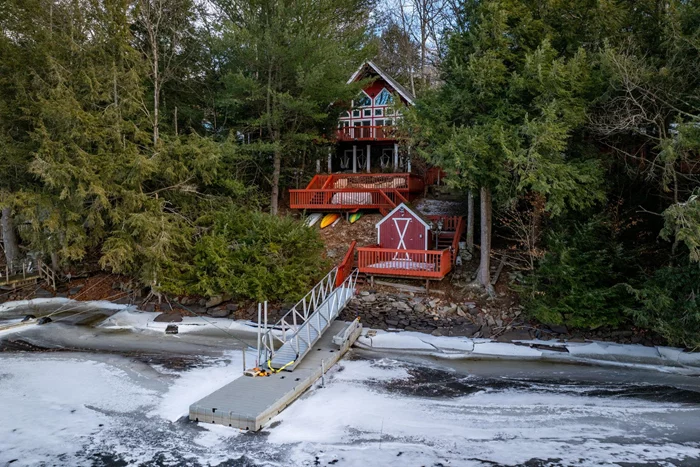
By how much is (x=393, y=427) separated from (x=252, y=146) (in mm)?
13557

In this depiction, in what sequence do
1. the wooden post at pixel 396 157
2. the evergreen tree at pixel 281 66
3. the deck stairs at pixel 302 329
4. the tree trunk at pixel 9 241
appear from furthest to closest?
the wooden post at pixel 396 157 → the tree trunk at pixel 9 241 → the evergreen tree at pixel 281 66 → the deck stairs at pixel 302 329

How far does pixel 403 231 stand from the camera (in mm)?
16359

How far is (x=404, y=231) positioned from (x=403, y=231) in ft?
0.12

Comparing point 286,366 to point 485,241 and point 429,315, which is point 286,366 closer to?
point 429,315

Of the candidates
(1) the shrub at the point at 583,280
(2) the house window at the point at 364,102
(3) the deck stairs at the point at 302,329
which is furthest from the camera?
(2) the house window at the point at 364,102

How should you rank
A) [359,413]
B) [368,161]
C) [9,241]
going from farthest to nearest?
[368,161]
[9,241]
[359,413]

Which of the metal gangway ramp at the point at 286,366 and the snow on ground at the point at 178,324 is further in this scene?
Answer: the snow on ground at the point at 178,324

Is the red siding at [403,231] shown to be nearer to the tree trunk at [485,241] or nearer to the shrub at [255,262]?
the tree trunk at [485,241]

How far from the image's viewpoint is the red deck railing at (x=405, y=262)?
15031 mm

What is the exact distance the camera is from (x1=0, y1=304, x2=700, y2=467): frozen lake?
7.67m

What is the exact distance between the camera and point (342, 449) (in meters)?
7.83

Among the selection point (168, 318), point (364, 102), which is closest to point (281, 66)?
point (364, 102)

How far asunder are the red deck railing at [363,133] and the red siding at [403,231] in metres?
9.80

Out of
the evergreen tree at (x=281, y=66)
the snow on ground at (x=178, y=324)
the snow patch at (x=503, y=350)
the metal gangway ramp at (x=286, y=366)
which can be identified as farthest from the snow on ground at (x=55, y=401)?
the evergreen tree at (x=281, y=66)
